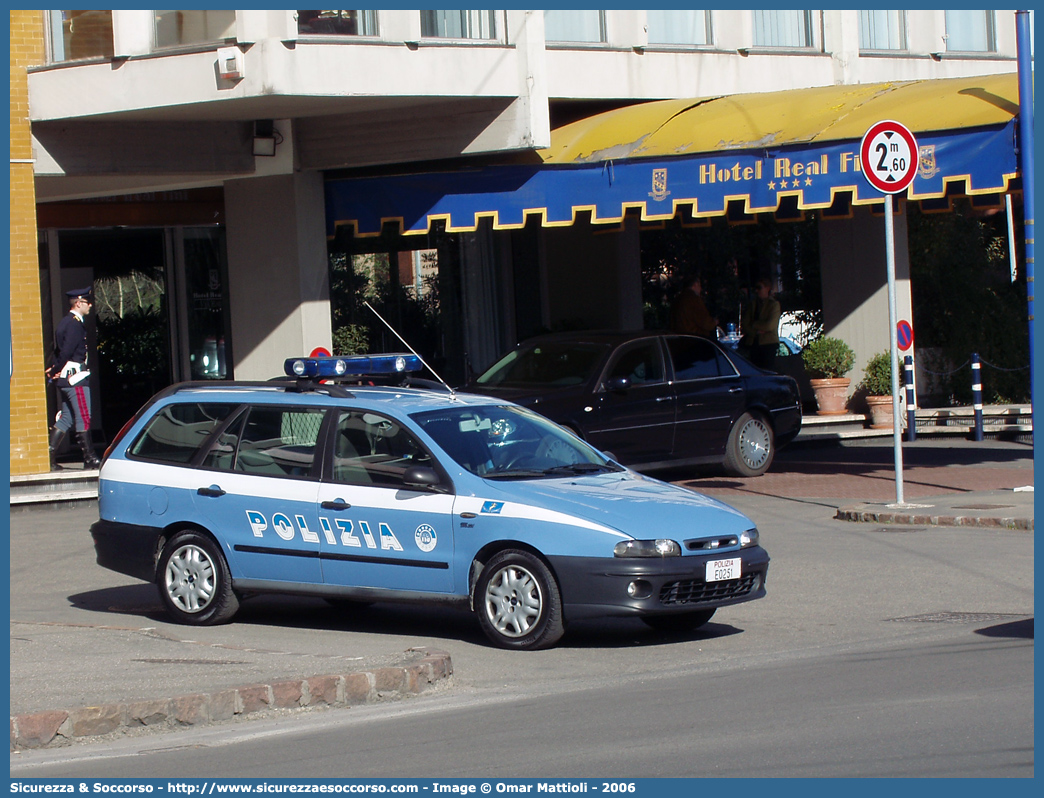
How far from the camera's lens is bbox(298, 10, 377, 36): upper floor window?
16.0 metres

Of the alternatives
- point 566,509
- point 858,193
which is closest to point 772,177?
point 858,193

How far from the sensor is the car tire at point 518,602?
8.33 metres

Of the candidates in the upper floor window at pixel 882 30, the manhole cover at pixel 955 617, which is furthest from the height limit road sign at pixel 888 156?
the upper floor window at pixel 882 30

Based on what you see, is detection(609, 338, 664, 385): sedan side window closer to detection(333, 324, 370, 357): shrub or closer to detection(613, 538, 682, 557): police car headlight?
detection(333, 324, 370, 357): shrub

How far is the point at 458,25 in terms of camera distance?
17141mm

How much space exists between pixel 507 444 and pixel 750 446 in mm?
8060

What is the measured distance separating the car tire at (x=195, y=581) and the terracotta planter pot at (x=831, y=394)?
13.8 metres

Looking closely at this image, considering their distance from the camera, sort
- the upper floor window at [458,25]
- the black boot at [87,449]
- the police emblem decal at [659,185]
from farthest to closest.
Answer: the police emblem decal at [659,185] < the upper floor window at [458,25] < the black boot at [87,449]

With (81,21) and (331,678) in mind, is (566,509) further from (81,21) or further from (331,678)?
(81,21)

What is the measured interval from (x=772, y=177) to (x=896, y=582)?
7211 mm

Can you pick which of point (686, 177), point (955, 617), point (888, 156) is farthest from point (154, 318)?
point (955, 617)

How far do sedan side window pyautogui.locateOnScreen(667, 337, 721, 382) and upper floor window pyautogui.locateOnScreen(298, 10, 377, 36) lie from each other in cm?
489

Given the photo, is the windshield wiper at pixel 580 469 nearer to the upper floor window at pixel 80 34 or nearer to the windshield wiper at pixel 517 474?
the windshield wiper at pixel 517 474

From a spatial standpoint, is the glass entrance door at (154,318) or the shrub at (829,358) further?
the shrub at (829,358)
